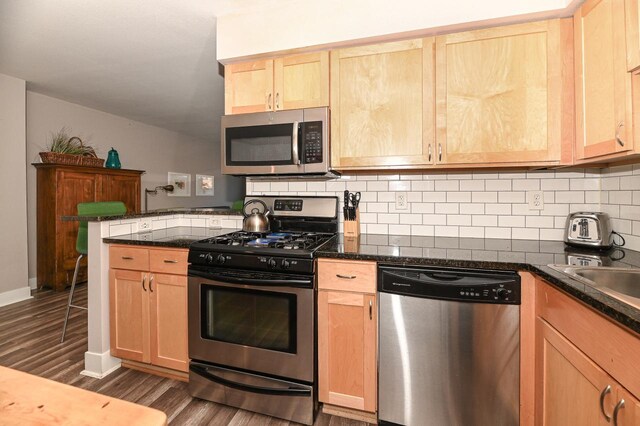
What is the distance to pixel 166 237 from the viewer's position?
6.81ft

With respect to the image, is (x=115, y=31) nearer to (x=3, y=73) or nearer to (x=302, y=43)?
(x=302, y=43)

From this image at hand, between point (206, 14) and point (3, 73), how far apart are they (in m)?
2.86

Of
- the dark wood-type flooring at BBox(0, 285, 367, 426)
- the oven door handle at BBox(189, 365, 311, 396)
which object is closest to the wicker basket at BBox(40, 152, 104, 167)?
the dark wood-type flooring at BBox(0, 285, 367, 426)

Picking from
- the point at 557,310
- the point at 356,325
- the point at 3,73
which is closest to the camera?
the point at 557,310

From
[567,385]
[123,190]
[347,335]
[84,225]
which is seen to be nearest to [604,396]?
[567,385]

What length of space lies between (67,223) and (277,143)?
140 inches

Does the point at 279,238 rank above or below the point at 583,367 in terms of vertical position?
above

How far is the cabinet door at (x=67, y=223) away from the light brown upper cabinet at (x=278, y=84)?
2999 mm

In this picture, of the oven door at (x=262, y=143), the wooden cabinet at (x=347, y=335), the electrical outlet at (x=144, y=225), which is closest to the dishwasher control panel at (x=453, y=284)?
the wooden cabinet at (x=347, y=335)

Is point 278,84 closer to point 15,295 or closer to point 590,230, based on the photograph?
point 590,230

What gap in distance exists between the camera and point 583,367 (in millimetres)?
1012

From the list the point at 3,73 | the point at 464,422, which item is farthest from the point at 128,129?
the point at 464,422

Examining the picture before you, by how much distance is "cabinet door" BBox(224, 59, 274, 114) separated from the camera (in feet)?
6.88

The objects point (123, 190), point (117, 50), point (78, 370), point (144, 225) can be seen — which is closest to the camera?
point (78, 370)
